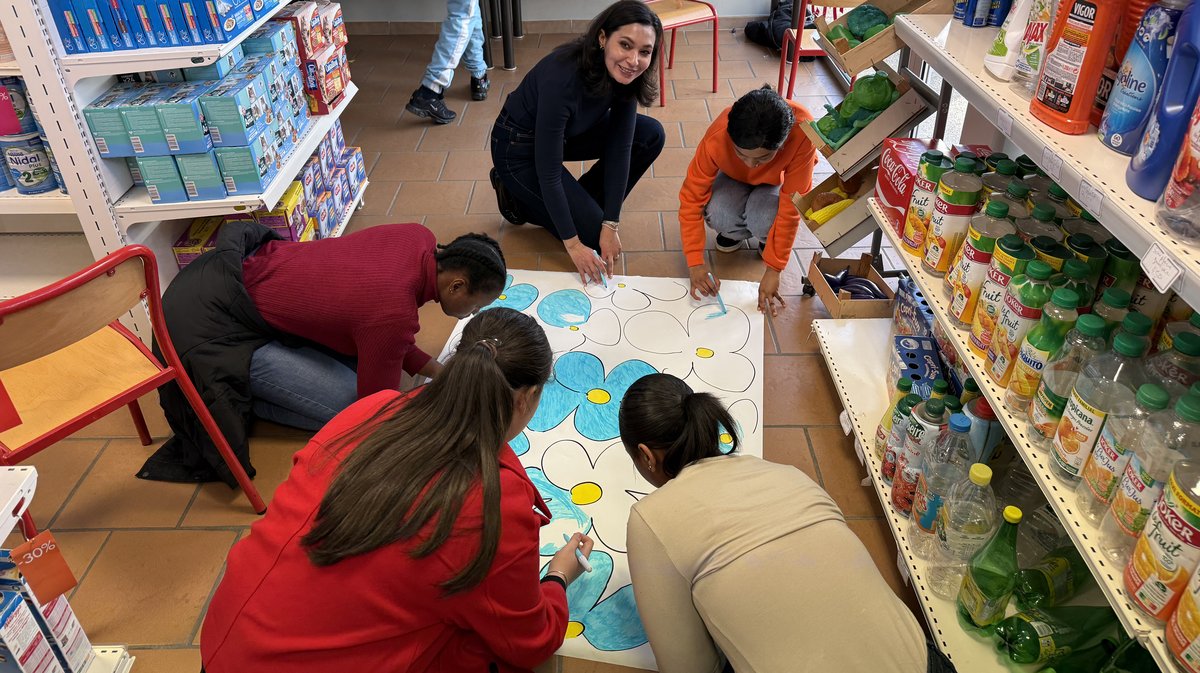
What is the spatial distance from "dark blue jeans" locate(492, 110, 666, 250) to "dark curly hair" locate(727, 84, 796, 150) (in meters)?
0.74

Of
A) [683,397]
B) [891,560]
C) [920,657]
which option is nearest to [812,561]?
[920,657]

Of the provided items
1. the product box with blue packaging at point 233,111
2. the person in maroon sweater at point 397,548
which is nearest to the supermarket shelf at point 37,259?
the product box with blue packaging at point 233,111

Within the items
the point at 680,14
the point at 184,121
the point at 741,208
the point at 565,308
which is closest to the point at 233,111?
the point at 184,121

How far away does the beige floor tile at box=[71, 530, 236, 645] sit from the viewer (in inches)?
75.0

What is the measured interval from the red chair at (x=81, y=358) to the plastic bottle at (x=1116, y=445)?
1863 millimetres

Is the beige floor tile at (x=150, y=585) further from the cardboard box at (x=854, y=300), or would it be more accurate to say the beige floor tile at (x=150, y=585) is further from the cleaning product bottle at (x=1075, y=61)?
the cleaning product bottle at (x=1075, y=61)

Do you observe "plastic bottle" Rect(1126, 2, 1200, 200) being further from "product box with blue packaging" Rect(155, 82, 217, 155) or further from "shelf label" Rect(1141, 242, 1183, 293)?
"product box with blue packaging" Rect(155, 82, 217, 155)

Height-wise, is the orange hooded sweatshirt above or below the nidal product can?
below

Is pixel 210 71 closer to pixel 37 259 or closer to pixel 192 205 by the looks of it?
pixel 192 205

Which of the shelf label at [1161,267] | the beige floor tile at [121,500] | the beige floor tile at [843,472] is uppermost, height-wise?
the shelf label at [1161,267]

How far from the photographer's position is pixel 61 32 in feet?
7.19

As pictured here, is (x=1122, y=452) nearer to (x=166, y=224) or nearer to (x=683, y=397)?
(x=683, y=397)

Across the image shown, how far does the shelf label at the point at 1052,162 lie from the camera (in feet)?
4.30

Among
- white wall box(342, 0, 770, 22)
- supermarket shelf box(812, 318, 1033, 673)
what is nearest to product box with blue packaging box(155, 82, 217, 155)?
supermarket shelf box(812, 318, 1033, 673)
